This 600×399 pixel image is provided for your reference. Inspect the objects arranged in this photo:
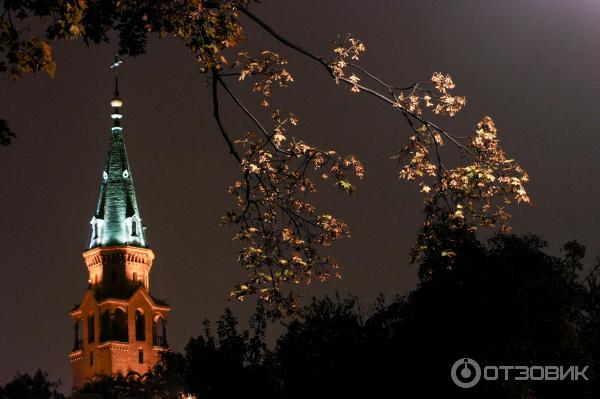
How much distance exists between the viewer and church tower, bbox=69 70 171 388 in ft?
338

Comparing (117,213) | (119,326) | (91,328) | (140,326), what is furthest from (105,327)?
(117,213)

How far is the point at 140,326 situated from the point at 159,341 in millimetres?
2341

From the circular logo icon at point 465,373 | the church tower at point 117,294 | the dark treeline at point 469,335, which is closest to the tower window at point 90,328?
the church tower at point 117,294

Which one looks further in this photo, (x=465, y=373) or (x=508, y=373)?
(x=465, y=373)

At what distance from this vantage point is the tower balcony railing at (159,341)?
345 feet

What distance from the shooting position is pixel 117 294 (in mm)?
Answer: 104250

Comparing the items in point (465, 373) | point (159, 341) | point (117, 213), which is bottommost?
point (465, 373)

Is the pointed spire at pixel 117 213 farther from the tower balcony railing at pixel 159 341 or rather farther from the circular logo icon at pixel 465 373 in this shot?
the circular logo icon at pixel 465 373

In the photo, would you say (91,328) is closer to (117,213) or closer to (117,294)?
(117,294)

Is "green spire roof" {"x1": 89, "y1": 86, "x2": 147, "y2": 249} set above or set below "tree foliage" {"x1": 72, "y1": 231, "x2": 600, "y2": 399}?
above

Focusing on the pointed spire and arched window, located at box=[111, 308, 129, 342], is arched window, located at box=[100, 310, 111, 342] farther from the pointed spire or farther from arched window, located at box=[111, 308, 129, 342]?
the pointed spire

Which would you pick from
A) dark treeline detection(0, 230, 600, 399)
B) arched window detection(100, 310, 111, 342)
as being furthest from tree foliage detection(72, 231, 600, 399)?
arched window detection(100, 310, 111, 342)

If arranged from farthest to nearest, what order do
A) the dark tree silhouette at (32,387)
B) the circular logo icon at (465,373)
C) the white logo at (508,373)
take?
the dark tree silhouette at (32,387)
the white logo at (508,373)
the circular logo icon at (465,373)

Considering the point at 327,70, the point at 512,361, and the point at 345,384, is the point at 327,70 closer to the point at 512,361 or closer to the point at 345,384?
the point at 512,361
